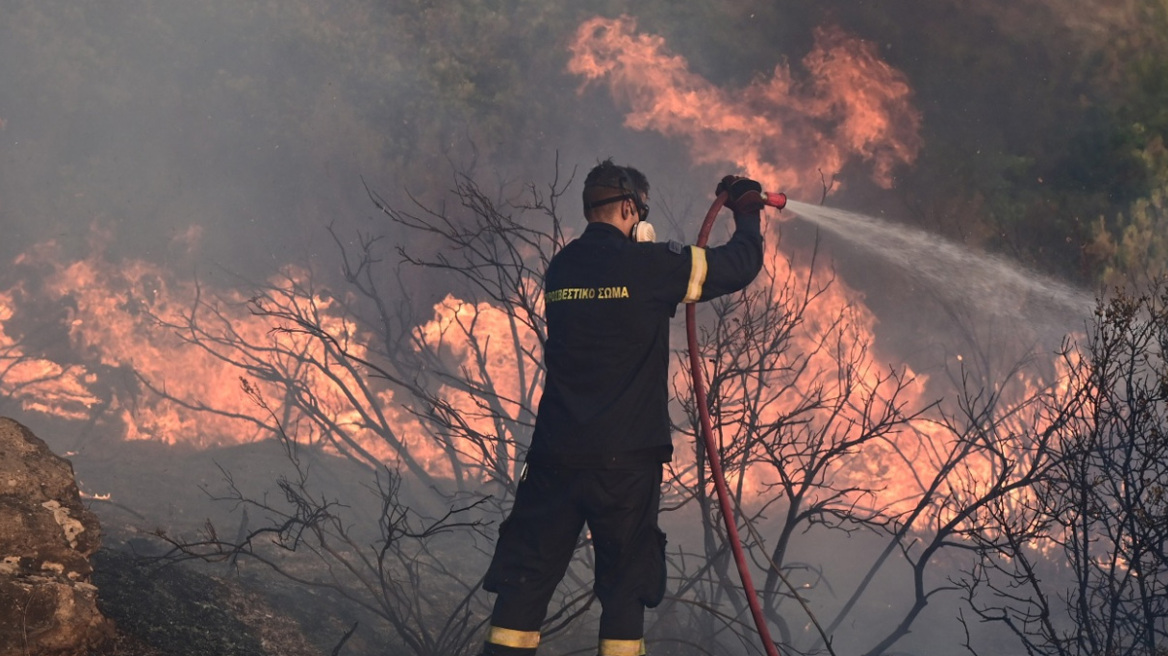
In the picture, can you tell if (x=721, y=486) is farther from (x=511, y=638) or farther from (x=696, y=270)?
(x=511, y=638)

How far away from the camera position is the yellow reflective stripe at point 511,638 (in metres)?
3.19

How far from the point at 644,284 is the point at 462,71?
873 centimetres

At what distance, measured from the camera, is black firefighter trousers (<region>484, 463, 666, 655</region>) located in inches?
127

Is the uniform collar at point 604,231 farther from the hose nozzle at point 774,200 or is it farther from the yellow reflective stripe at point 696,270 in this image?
the hose nozzle at point 774,200

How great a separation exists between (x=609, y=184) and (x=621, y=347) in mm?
743

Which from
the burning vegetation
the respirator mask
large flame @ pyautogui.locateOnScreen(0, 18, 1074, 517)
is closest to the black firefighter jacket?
the respirator mask

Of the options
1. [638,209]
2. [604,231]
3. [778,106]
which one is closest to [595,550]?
[604,231]

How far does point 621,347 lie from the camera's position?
3.34 meters

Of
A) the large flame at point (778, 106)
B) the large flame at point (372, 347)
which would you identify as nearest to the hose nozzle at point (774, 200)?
the large flame at point (778, 106)

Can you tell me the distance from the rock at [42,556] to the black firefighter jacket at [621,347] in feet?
5.77

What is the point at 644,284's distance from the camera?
3.32 metres

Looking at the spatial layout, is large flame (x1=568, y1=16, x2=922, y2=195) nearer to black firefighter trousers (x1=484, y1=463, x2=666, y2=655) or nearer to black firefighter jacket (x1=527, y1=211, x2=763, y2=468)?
black firefighter jacket (x1=527, y1=211, x2=763, y2=468)

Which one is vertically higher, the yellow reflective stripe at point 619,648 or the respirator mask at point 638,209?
the respirator mask at point 638,209

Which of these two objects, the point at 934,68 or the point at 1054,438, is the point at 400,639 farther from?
the point at 1054,438
